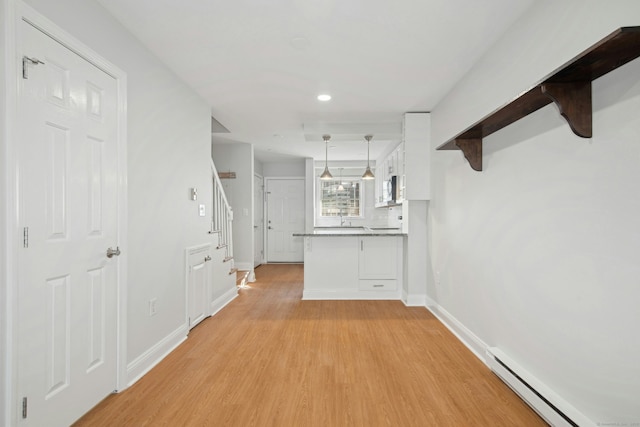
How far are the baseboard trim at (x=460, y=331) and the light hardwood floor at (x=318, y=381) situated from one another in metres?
0.06

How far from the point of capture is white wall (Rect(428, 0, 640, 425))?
1344mm

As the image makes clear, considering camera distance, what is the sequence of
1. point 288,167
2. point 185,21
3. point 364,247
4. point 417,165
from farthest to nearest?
point 288,167
point 364,247
point 417,165
point 185,21

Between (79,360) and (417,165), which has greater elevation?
(417,165)

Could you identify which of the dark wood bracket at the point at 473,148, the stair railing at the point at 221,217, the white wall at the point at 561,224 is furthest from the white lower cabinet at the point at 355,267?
the dark wood bracket at the point at 473,148

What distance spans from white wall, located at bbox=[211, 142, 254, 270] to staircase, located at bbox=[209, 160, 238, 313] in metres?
1.37

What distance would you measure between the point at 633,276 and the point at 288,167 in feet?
22.1

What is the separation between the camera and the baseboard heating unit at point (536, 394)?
5.21 ft

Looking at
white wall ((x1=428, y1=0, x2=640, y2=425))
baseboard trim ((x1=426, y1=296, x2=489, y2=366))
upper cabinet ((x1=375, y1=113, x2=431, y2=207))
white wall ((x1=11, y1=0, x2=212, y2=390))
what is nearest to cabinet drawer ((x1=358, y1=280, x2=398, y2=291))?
baseboard trim ((x1=426, y1=296, x2=489, y2=366))

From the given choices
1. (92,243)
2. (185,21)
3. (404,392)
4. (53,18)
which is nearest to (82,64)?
(53,18)

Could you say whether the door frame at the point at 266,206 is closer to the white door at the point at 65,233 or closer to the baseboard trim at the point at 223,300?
the baseboard trim at the point at 223,300

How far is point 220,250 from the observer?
153 inches

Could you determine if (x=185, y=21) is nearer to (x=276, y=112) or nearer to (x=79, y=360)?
(x=276, y=112)

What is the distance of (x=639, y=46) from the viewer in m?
1.18

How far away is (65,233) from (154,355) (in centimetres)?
132
